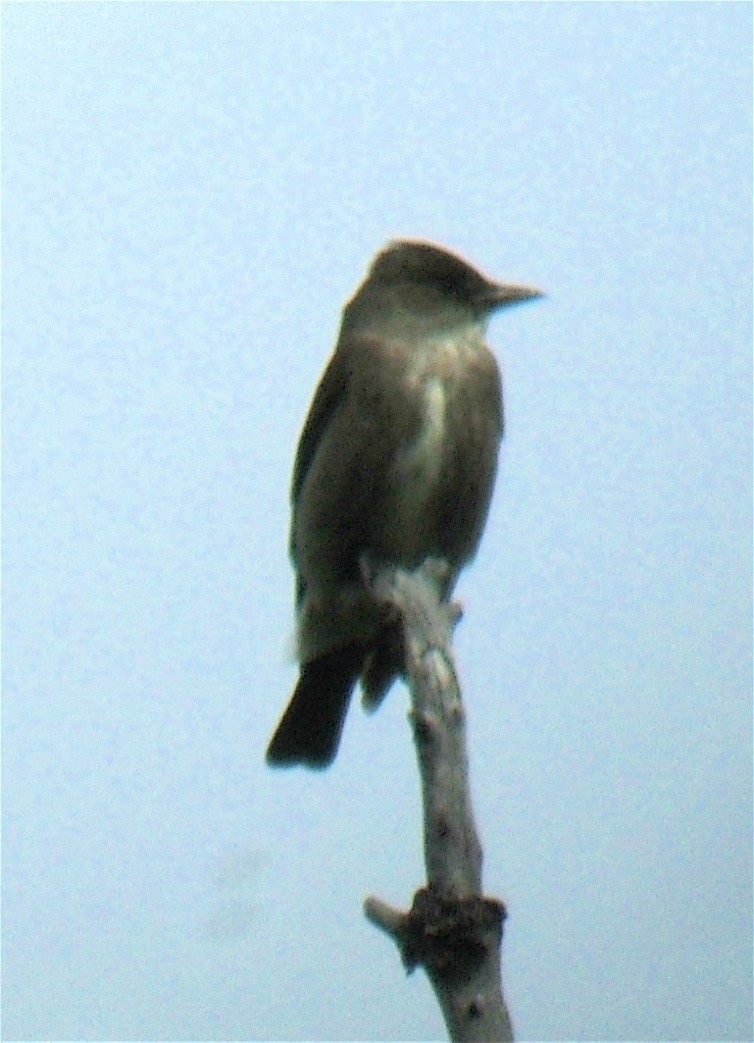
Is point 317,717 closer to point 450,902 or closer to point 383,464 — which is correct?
point 383,464

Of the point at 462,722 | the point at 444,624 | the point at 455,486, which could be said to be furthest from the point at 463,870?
the point at 455,486

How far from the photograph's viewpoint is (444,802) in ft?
14.4

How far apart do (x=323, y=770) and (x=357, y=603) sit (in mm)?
636

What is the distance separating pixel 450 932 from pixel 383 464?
9.11 ft

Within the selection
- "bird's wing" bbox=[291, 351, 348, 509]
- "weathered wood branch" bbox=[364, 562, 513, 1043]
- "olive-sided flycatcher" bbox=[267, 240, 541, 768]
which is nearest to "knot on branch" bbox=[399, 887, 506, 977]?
"weathered wood branch" bbox=[364, 562, 513, 1043]

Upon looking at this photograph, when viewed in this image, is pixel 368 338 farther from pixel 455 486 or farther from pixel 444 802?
pixel 444 802

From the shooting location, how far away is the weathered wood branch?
4062 mm

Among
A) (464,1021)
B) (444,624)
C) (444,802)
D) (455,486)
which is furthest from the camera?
(455,486)

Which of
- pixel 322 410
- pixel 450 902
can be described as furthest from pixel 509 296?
pixel 450 902

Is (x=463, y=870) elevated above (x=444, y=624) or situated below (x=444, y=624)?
below

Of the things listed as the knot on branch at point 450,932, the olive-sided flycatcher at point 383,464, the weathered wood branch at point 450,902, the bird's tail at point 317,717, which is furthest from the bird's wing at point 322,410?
the knot on branch at point 450,932

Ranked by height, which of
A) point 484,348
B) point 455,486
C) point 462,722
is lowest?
point 462,722

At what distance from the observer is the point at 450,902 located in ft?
13.7

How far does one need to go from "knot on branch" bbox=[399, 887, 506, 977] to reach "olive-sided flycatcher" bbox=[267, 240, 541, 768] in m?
2.25
